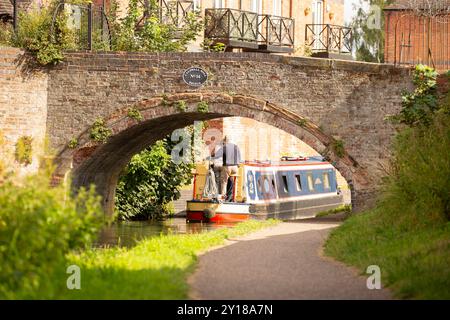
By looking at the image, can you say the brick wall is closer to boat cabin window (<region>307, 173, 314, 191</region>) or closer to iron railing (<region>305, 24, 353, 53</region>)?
boat cabin window (<region>307, 173, 314, 191</region>)

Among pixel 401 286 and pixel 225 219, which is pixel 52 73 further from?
pixel 401 286

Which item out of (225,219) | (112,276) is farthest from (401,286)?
(225,219)

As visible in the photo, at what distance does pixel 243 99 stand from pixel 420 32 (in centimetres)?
388

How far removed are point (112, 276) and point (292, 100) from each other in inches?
461

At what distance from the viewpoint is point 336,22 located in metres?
38.8

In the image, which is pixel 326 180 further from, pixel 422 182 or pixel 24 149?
pixel 422 182

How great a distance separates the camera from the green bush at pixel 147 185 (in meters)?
27.3

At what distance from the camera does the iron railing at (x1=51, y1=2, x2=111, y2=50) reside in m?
23.8

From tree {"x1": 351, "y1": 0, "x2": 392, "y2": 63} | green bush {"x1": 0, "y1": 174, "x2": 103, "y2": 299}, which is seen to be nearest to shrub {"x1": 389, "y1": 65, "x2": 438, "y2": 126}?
green bush {"x1": 0, "y1": 174, "x2": 103, "y2": 299}

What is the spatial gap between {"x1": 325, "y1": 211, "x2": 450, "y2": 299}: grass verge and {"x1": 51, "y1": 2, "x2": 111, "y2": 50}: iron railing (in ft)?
29.1

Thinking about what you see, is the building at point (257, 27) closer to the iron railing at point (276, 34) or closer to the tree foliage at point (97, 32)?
the iron railing at point (276, 34)

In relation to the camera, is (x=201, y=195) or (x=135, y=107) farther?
(x=201, y=195)

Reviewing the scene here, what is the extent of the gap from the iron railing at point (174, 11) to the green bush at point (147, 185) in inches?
113
